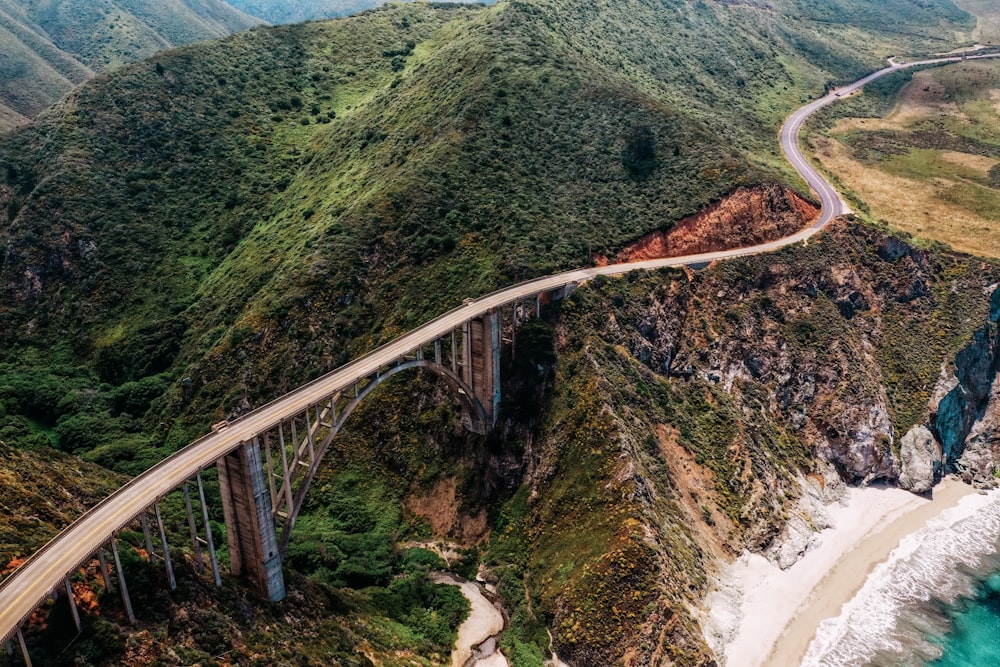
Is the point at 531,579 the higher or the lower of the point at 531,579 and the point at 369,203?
the lower

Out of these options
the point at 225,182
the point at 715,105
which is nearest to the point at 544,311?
the point at 225,182

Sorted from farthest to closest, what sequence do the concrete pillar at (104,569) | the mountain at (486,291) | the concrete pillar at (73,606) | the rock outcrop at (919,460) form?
1. the rock outcrop at (919,460)
2. the mountain at (486,291)
3. the concrete pillar at (104,569)
4. the concrete pillar at (73,606)

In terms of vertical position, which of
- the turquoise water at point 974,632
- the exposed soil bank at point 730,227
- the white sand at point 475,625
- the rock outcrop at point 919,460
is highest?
the exposed soil bank at point 730,227

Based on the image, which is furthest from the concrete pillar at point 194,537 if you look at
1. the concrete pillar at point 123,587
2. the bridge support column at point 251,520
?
the concrete pillar at point 123,587

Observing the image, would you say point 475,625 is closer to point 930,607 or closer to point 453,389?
point 453,389

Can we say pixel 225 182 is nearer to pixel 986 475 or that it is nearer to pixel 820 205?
pixel 820 205

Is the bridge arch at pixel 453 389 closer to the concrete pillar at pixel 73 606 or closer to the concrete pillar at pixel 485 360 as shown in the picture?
the concrete pillar at pixel 485 360

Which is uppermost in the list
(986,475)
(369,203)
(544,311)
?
(369,203)

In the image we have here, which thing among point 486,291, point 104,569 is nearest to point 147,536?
point 104,569
